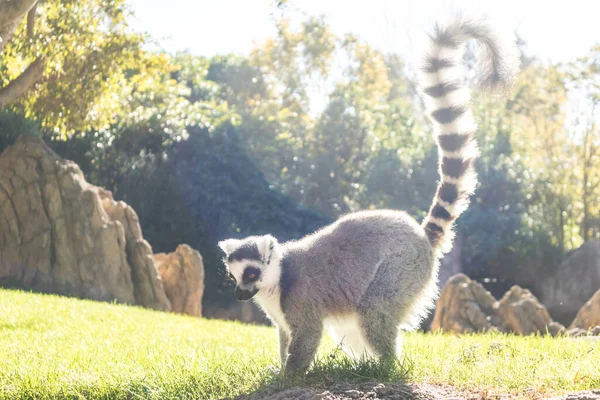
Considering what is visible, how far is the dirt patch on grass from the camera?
5320 mm

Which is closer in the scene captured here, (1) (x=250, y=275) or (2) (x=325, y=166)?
(1) (x=250, y=275)

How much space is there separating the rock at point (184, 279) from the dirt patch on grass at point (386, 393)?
36.4ft

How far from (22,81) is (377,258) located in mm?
8668

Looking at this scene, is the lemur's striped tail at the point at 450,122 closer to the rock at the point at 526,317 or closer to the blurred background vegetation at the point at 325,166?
the rock at the point at 526,317

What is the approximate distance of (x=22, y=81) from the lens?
12898 mm

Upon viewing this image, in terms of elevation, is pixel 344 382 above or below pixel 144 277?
below

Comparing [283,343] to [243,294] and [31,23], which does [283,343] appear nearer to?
[243,294]

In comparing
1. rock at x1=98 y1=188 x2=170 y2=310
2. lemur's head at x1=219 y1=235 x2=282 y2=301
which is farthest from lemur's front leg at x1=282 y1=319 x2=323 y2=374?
rock at x1=98 y1=188 x2=170 y2=310

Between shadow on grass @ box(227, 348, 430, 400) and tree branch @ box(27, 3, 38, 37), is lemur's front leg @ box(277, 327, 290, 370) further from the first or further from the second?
tree branch @ box(27, 3, 38, 37)

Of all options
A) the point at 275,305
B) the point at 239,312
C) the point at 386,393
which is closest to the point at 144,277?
the point at 239,312

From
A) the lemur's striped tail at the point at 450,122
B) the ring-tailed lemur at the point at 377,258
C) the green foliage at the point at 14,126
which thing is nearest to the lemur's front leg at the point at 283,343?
the ring-tailed lemur at the point at 377,258

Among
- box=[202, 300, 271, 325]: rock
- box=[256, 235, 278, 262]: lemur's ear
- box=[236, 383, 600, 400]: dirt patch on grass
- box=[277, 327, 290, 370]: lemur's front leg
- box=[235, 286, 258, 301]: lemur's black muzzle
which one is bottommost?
box=[202, 300, 271, 325]: rock

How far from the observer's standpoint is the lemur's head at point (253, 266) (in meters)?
6.41

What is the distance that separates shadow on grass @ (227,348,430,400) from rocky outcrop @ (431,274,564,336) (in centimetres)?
852
